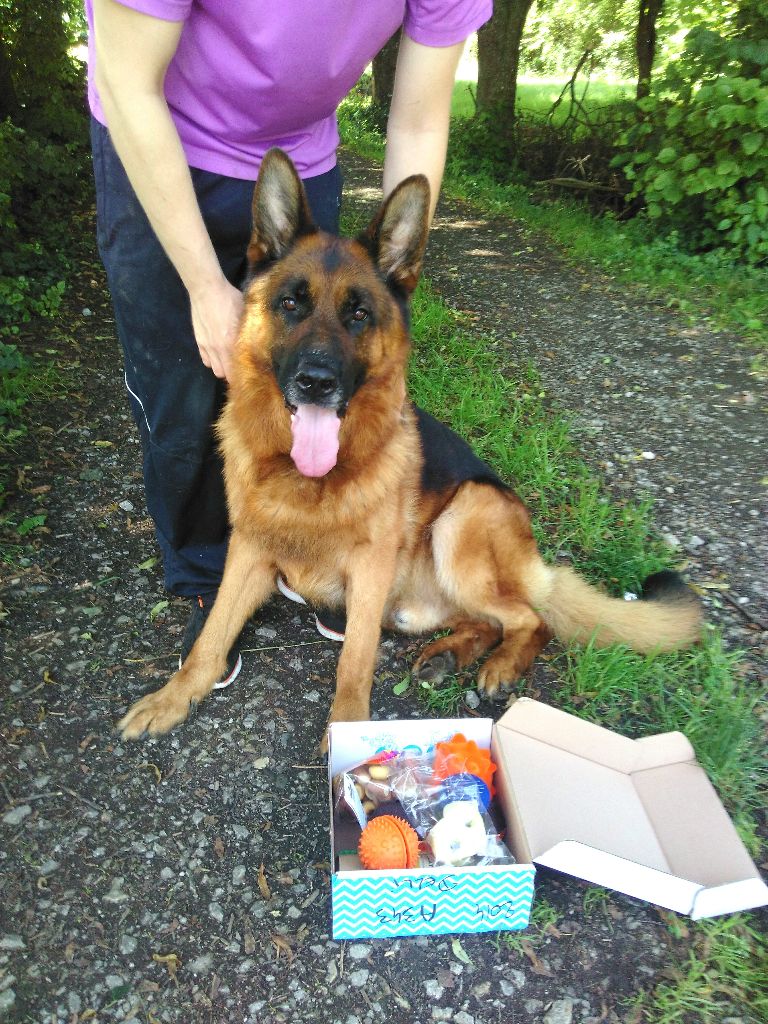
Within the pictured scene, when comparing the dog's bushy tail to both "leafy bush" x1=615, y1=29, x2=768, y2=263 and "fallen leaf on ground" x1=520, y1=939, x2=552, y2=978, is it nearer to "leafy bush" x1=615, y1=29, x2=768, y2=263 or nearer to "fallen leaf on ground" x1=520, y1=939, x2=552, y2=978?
"fallen leaf on ground" x1=520, y1=939, x2=552, y2=978

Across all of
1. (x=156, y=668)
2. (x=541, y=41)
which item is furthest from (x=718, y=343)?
(x=541, y=41)

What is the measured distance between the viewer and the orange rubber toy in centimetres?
203

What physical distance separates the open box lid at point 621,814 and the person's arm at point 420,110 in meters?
1.74

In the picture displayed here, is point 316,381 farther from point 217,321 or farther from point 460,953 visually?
point 460,953

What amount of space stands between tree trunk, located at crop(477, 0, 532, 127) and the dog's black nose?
11189mm

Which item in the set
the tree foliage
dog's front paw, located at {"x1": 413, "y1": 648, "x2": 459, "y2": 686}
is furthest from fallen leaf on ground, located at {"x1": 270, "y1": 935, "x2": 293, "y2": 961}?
the tree foliage

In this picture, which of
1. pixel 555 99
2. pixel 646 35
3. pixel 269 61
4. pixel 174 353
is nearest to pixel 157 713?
pixel 174 353

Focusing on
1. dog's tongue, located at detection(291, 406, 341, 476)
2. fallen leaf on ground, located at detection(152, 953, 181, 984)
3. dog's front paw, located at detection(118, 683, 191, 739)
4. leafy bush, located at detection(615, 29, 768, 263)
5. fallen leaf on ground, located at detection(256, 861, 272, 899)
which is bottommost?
fallen leaf on ground, located at detection(152, 953, 181, 984)

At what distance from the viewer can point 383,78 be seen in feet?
46.7

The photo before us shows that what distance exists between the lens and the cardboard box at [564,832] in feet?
5.58

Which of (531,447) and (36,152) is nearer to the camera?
(531,447)

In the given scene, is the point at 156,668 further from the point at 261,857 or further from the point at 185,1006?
the point at 185,1006

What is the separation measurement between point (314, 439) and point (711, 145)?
607 cm

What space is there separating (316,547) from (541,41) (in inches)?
875
